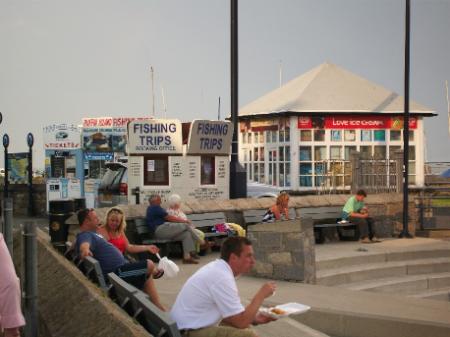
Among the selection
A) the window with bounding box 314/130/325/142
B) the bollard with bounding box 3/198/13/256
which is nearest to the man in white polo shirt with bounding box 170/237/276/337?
the bollard with bounding box 3/198/13/256

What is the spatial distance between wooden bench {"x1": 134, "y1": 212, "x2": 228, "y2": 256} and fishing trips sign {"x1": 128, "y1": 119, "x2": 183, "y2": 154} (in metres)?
4.10

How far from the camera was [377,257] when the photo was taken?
1473cm

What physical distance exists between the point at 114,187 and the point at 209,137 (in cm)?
535

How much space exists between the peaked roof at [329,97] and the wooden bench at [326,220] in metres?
14.4

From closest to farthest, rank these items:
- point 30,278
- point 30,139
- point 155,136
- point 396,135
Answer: point 30,278 → point 155,136 → point 30,139 → point 396,135

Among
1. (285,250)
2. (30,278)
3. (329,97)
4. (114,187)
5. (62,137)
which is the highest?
(329,97)

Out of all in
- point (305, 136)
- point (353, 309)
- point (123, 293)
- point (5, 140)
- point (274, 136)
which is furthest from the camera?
point (274, 136)

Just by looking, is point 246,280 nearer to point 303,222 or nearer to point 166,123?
point 303,222

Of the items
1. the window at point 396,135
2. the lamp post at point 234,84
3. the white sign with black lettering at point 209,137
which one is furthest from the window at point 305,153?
the lamp post at point 234,84

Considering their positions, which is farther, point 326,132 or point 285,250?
point 326,132

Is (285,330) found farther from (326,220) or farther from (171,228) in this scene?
(326,220)

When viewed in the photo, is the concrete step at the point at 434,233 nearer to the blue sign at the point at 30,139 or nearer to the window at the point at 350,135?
the window at the point at 350,135

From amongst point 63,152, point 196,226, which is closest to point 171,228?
point 196,226

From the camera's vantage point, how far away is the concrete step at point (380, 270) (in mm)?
12936
